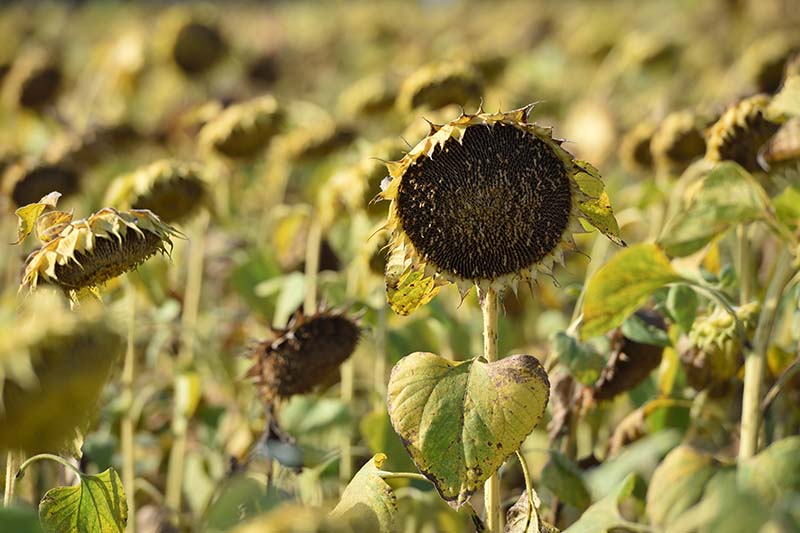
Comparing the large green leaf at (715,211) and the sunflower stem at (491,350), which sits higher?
the large green leaf at (715,211)

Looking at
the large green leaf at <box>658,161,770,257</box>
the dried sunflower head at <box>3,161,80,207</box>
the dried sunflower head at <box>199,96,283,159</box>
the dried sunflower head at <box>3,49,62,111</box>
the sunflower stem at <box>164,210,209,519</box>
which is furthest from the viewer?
the dried sunflower head at <box>3,49,62,111</box>

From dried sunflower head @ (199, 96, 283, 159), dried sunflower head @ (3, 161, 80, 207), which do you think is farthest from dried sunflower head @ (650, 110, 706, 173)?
dried sunflower head @ (3, 161, 80, 207)

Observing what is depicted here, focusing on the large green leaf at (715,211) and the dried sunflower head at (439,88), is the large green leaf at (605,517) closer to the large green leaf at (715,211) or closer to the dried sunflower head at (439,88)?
the large green leaf at (715,211)

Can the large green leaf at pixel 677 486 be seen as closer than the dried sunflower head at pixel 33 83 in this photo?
Yes

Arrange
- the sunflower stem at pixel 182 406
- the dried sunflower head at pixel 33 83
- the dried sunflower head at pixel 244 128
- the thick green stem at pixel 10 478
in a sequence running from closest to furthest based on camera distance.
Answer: the thick green stem at pixel 10 478 → the sunflower stem at pixel 182 406 → the dried sunflower head at pixel 244 128 → the dried sunflower head at pixel 33 83

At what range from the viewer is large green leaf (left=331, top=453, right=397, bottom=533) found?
2.86 ft

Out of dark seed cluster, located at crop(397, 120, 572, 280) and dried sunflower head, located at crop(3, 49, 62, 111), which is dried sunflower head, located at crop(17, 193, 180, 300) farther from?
dried sunflower head, located at crop(3, 49, 62, 111)

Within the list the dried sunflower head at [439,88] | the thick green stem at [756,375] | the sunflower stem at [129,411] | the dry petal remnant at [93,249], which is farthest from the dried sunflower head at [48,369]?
the dried sunflower head at [439,88]

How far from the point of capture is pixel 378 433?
4.74ft

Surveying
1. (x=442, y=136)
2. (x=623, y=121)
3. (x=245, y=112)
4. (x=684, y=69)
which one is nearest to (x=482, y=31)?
(x=684, y=69)

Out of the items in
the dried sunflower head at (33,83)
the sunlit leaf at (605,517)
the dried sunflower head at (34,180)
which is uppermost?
the sunlit leaf at (605,517)

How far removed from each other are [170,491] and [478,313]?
26.2 inches

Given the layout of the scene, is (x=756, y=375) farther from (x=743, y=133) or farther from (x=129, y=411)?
(x=129, y=411)

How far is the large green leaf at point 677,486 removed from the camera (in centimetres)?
77
